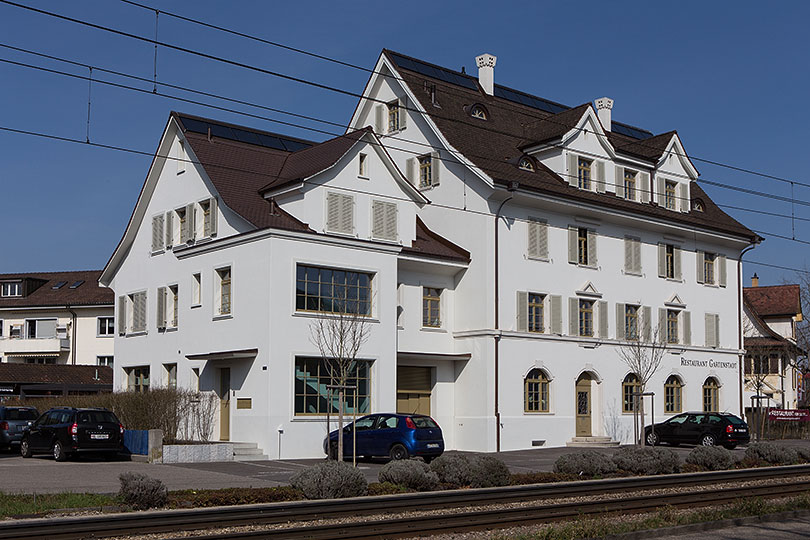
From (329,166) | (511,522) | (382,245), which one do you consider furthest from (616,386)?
(511,522)

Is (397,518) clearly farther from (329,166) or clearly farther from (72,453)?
(329,166)

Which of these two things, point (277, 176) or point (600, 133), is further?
point (600, 133)

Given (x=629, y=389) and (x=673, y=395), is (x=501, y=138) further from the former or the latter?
(x=673, y=395)

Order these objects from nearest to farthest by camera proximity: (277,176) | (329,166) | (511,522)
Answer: (511,522), (329,166), (277,176)

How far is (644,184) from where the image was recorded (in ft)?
146

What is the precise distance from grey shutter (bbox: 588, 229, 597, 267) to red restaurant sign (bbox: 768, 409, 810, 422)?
42.1 feet

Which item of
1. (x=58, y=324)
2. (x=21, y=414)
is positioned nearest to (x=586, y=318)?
(x=21, y=414)

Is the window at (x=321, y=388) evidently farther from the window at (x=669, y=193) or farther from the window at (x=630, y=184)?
the window at (x=669, y=193)

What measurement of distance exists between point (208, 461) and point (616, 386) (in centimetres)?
1900

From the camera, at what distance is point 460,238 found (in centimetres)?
3769

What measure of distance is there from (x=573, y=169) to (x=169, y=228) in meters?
16.3

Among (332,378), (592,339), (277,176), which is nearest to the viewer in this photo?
(332,378)

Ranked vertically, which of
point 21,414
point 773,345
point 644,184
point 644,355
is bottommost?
point 21,414

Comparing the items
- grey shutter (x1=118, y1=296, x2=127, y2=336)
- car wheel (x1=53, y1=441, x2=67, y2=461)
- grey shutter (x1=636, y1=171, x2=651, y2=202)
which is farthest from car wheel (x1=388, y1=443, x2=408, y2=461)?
grey shutter (x1=636, y1=171, x2=651, y2=202)
